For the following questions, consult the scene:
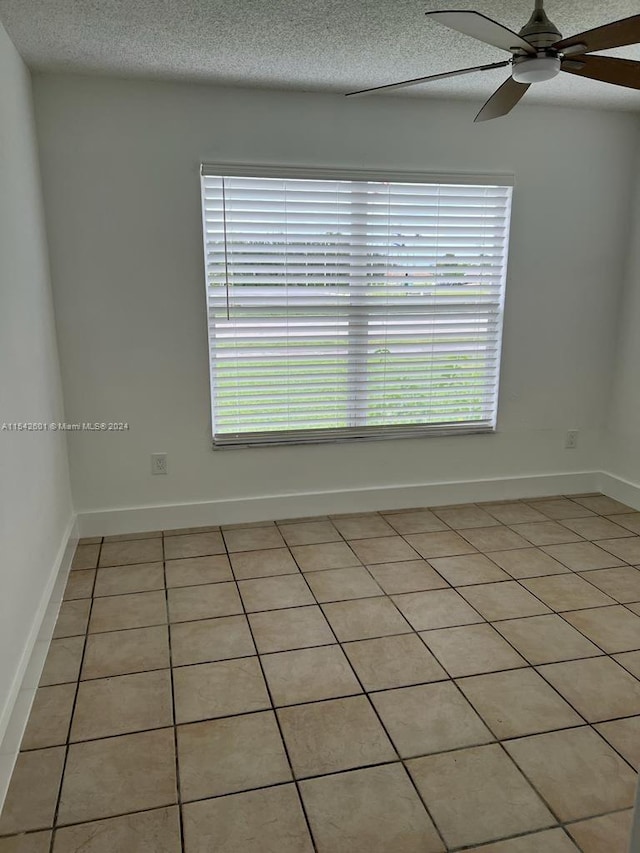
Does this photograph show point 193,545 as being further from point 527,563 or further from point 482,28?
point 482,28

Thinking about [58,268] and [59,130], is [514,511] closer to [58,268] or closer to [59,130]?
[58,268]

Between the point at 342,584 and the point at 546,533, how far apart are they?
1.34 meters

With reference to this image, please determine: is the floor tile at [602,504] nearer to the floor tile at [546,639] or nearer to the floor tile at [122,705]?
the floor tile at [546,639]

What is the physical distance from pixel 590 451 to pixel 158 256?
3020 mm

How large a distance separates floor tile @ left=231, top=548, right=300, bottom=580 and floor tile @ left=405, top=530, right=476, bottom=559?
70 centimetres

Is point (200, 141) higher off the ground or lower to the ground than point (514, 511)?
higher

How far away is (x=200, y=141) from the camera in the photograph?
10.2ft

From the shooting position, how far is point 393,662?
7.36 ft

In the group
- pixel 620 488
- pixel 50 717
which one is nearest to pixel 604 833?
pixel 50 717

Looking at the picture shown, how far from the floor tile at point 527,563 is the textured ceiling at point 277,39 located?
7.74 feet

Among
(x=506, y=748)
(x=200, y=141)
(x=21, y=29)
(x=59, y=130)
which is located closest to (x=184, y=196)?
(x=200, y=141)

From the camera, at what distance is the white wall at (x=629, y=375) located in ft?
12.3

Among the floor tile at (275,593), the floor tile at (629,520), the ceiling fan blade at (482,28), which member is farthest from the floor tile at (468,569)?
Answer: the ceiling fan blade at (482,28)

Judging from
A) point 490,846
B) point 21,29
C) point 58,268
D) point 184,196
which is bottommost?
point 490,846
